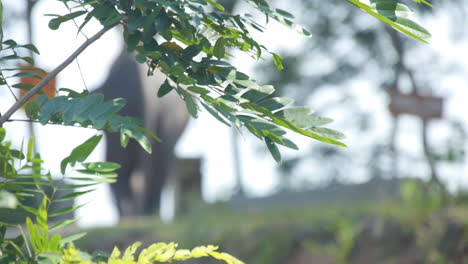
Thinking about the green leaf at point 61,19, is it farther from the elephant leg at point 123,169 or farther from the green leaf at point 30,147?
the elephant leg at point 123,169

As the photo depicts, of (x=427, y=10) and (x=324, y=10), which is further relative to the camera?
(x=324, y=10)

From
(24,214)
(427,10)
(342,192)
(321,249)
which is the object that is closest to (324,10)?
(427,10)

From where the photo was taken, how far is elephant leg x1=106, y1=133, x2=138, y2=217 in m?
8.27

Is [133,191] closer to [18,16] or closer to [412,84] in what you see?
[18,16]

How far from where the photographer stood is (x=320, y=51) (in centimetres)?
1561

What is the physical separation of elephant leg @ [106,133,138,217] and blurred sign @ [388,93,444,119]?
2.68m

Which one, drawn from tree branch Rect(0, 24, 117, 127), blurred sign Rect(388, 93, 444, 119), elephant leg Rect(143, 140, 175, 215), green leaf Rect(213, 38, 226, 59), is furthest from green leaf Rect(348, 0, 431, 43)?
elephant leg Rect(143, 140, 175, 215)

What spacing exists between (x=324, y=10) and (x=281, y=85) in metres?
1.61

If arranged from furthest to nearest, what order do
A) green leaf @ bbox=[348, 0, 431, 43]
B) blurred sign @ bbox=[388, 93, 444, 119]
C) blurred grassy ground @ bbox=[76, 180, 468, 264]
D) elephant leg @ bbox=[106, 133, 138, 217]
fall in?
elephant leg @ bbox=[106, 133, 138, 217] < blurred sign @ bbox=[388, 93, 444, 119] < blurred grassy ground @ bbox=[76, 180, 468, 264] < green leaf @ bbox=[348, 0, 431, 43]

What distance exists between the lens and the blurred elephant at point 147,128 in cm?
833

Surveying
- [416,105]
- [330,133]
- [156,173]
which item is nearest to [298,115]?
[330,133]

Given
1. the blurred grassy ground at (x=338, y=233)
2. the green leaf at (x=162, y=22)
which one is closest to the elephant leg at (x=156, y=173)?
the blurred grassy ground at (x=338, y=233)

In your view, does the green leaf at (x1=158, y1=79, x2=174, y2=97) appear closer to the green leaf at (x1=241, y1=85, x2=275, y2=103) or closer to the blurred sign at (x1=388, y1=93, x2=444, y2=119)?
the green leaf at (x1=241, y1=85, x2=275, y2=103)

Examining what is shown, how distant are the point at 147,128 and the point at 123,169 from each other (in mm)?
567
